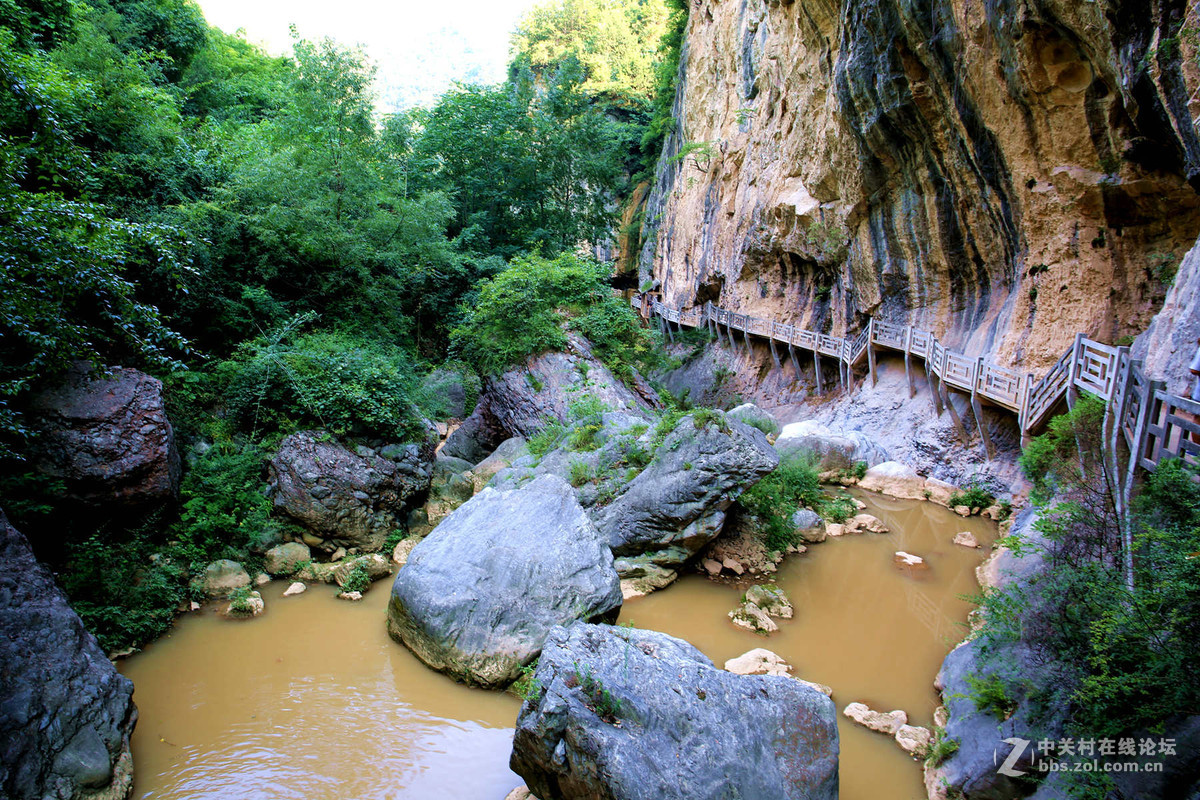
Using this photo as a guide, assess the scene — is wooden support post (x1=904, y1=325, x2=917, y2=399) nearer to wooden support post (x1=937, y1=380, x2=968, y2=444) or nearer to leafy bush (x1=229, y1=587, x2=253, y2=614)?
wooden support post (x1=937, y1=380, x2=968, y2=444)

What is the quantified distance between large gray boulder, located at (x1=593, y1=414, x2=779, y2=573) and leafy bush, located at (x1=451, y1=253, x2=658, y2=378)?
5.06 metres

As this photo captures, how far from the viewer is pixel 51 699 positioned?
166 inches

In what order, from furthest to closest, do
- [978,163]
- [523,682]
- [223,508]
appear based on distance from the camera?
1. [978,163]
2. [223,508]
3. [523,682]

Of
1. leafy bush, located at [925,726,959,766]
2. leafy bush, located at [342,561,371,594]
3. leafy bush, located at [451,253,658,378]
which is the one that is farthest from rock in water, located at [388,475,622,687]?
leafy bush, located at [451,253,658,378]

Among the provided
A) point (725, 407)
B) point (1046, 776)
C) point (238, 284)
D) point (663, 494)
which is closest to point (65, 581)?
point (238, 284)

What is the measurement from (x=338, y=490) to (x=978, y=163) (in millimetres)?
12528

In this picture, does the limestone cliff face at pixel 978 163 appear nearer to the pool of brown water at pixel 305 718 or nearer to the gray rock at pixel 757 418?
the gray rock at pixel 757 418

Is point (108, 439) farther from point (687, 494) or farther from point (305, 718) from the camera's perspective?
point (687, 494)

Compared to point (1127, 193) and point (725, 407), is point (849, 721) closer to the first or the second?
point (1127, 193)

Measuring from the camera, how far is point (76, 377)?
7.02m

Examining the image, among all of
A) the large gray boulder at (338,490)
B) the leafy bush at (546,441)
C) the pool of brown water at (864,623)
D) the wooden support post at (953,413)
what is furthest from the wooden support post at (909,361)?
the large gray boulder at (338,490)

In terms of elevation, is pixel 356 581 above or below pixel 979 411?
below

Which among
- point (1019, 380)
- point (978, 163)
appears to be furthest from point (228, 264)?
point (1019, 380)

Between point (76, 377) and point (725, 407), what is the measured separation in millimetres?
16939
